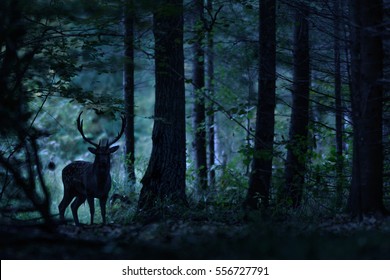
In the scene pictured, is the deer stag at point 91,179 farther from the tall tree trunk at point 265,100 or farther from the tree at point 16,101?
the tree at point 16,101

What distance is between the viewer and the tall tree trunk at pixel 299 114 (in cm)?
1149

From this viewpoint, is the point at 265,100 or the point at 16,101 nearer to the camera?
the point at 16,101

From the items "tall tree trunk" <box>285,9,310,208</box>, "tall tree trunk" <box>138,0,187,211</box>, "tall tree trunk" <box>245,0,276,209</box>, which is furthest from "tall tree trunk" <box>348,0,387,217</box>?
"tall tree trunk" <box>138,0,187,211</box>

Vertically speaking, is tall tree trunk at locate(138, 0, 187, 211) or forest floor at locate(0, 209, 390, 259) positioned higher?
tall tree trunk at locate(138, 0, 187, 211)

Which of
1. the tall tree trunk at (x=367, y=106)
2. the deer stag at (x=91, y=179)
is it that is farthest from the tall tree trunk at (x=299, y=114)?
the deer stag at (x=91, y=179)

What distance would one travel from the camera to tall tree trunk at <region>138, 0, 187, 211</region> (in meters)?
12.5

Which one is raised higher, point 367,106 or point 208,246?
point 367,106

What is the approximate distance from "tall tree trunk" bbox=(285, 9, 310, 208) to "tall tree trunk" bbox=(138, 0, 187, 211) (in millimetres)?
2199

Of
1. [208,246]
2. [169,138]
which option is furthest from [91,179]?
[208,246]

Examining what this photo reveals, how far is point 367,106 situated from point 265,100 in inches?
117

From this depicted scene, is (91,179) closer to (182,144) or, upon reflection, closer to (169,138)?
(169,138)

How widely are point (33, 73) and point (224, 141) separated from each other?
18925 millimetres

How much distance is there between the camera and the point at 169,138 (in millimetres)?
12750

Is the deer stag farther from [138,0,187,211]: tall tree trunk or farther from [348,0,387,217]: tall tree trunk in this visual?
[348,0,387,217]: tall tree trunk
